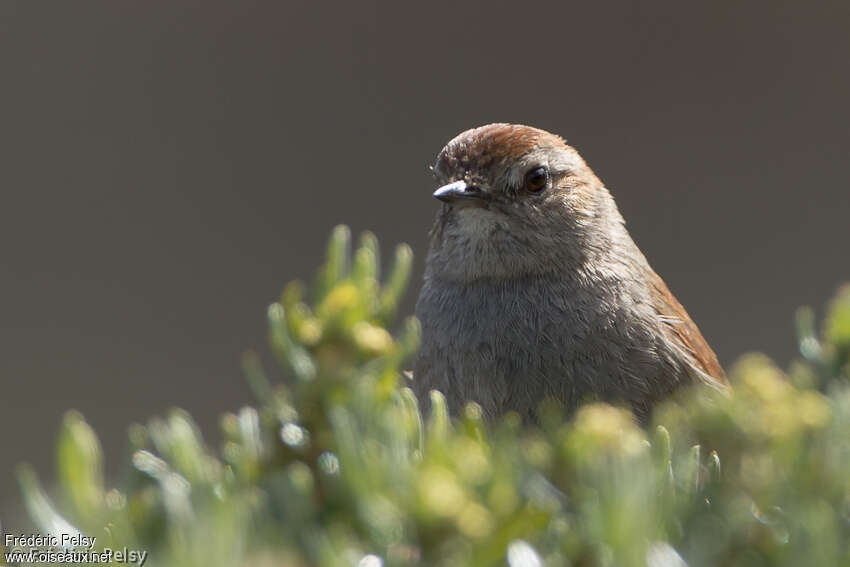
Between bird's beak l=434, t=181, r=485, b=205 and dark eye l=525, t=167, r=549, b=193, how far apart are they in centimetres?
18

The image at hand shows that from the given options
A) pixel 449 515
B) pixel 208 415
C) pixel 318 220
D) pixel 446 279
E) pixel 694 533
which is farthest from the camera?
pixel 318 220

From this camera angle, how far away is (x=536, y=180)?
12.6 ft

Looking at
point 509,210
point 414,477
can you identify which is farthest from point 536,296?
point 414,477

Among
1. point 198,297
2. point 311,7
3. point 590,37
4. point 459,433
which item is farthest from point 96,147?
point 459,433

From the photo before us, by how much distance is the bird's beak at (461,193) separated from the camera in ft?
12.1

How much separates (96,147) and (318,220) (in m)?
1.57

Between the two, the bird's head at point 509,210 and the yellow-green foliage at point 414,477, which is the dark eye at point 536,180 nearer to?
the bird's head at point 509,210

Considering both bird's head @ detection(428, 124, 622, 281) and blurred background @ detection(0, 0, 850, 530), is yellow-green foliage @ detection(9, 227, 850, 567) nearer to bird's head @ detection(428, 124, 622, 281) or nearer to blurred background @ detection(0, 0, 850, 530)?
bird's head @ detection(428, 124, 622, 281)

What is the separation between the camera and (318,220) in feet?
24.0

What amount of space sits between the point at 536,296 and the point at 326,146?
423 centimetres

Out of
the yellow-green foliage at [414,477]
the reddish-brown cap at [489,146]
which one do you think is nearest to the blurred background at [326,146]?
the reddish-brown cap at [489,146]

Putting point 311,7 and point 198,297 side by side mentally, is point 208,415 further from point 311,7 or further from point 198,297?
point 311,7

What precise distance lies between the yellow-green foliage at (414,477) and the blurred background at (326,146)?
6.29 meters

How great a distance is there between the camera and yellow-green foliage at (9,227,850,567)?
2.38 ft
